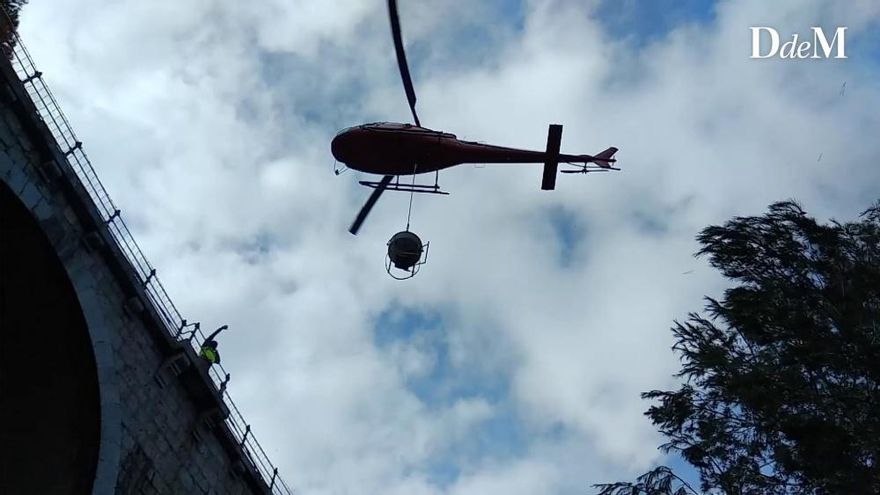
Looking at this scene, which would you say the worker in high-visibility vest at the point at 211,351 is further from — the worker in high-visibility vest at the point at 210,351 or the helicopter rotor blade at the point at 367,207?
the helicopter rotor blade at the point at 367,207

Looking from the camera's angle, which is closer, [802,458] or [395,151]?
[802,458]

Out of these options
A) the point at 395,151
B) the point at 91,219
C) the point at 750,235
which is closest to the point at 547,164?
the point at 395,151

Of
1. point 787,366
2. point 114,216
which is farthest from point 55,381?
point 787,366

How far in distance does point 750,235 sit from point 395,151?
8.40 metres

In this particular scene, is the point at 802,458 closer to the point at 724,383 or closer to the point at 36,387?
the point at 724,383

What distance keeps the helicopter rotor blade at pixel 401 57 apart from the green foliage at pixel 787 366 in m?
7.23

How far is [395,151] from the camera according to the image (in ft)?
61.0

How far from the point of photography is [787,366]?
13.5 m

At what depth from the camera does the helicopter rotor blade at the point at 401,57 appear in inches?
564

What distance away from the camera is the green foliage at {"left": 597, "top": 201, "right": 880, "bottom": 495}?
12477mm

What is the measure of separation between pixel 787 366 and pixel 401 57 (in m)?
9.54

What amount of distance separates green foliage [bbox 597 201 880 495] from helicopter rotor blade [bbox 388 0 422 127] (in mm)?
7225

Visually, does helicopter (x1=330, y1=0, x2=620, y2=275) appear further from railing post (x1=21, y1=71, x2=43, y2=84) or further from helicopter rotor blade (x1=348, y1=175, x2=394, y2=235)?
railing post (x1=21, y1=71, x2=43, y2=84)

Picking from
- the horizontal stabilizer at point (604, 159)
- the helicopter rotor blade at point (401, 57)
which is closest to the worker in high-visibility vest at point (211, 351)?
the helicopter rotor blade at point (401, 57)
